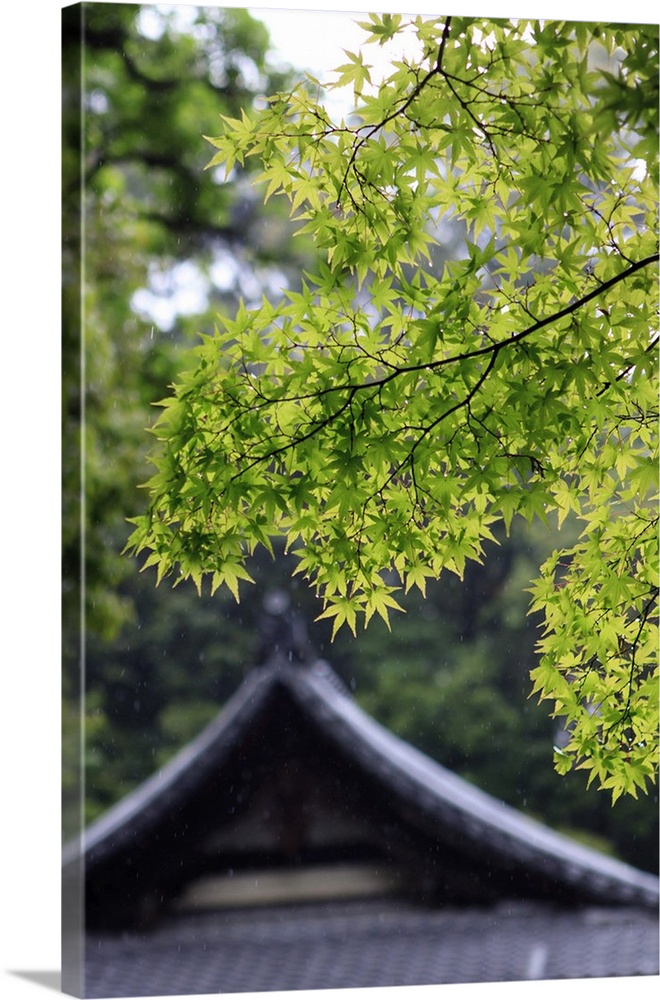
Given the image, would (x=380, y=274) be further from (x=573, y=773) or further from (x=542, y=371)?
(x=573, y=773)

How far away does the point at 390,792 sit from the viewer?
4445mm

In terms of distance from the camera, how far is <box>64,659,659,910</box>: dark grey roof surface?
12.6 ft

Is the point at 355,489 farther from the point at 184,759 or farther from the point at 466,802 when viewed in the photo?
the point at 466,802

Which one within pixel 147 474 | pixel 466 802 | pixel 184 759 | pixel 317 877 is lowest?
pixel 317 877

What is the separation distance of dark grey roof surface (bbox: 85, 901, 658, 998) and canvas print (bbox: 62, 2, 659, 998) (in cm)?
1

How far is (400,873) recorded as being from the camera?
12.6ft

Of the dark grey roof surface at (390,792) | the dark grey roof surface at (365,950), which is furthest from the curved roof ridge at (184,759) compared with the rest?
the dark grey roof surface at (365,950)

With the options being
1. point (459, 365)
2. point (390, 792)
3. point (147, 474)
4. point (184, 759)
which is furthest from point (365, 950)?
point (459, 365)

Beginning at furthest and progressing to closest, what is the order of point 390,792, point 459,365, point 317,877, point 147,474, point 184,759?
point 390,792
point 184,759
point 317,877
point 147,474
point 459,365

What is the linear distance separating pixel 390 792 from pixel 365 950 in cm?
103

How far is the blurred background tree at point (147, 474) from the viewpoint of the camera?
3199 millimetres

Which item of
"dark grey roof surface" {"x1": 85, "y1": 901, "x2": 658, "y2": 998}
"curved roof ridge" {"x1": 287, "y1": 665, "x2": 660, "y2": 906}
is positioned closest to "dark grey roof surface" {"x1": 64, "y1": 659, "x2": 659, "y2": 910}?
"curved roof ridge" {"x1": 287, "y1": 665, "x2": 660, "y2": 906}

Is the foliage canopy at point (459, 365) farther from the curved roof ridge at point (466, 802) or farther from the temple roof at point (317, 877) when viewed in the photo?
the curved roof ridge at point (466, 802)

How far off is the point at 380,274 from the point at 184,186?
92cm
